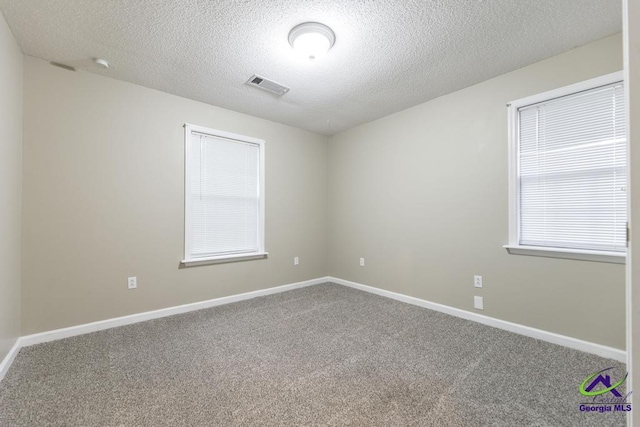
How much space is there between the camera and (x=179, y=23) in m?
1.98

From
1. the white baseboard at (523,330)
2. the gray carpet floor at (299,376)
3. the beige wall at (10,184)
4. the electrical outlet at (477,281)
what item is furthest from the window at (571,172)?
the beige wall at (10,184)

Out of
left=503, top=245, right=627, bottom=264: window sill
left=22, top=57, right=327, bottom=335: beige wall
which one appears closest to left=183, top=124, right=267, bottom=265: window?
left=22, top=57, right=327, bottom=335: beige wall

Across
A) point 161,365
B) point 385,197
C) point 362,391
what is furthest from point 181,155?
point 362,391

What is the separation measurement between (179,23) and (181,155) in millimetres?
1483

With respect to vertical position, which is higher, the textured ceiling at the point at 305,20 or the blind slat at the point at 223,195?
the textured ceiling at the point at 305,20

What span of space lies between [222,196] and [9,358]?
2.21m

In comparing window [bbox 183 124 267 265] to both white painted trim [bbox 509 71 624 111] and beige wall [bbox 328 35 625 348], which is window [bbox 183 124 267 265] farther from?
white painted trim [bbox 509 71 624 111]

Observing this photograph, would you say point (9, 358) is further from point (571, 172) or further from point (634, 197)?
point (571, 172)

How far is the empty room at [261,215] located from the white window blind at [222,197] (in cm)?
3

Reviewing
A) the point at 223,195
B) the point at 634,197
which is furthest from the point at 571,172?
the point at 223,195

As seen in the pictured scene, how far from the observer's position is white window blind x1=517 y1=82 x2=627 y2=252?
2.13m

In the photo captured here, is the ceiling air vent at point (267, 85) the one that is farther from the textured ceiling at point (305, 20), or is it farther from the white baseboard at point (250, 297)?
the white baseboard at point (250, 297)

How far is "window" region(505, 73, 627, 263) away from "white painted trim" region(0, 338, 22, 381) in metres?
4.08

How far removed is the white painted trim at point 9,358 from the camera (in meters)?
1.87
